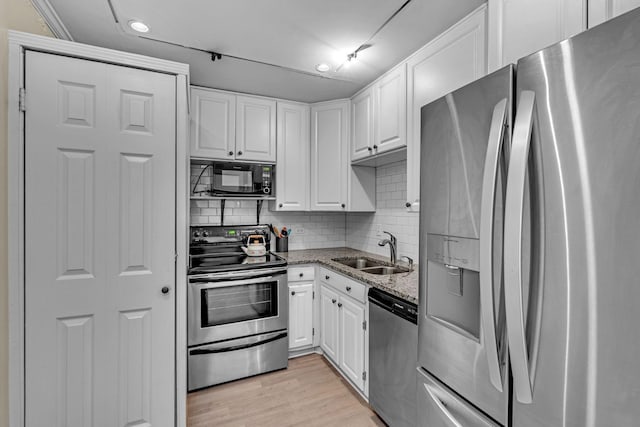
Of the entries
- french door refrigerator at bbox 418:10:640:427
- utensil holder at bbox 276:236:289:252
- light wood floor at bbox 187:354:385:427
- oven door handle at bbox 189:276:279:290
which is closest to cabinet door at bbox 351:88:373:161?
utensil holder at bbox 276:236:289:252

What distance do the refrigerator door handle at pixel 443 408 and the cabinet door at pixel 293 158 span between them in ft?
6.81

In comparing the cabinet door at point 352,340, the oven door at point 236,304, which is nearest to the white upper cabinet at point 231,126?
the oven door at point 236,304

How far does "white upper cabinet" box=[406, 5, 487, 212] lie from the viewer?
5.20 feet

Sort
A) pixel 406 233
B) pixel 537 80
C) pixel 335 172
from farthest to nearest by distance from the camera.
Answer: pixel 335 172
pixel 406 233
pixel 537 80

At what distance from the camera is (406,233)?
2.64m


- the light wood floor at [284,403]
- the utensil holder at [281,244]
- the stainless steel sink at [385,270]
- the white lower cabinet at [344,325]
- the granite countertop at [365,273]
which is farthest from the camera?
the utensil holder at [281,244]

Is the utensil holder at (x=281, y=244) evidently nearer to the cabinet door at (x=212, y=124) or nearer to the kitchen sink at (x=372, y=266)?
the kitchen sink at (x=372, y=266)

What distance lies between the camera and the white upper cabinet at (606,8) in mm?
899

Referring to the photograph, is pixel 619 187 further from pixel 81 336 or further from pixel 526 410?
pixel 81 336

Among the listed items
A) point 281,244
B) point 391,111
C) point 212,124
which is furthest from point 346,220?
point 212,124

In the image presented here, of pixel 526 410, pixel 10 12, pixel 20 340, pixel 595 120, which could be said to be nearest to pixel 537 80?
pixel 595 120

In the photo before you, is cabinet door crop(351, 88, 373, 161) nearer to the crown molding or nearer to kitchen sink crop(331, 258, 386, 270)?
kitchen sink crop(331, 258, 386, 270)

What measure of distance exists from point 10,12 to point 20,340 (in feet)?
5.03

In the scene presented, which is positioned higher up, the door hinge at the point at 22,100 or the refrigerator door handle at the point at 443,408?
the door hinge at the point at 22,100
